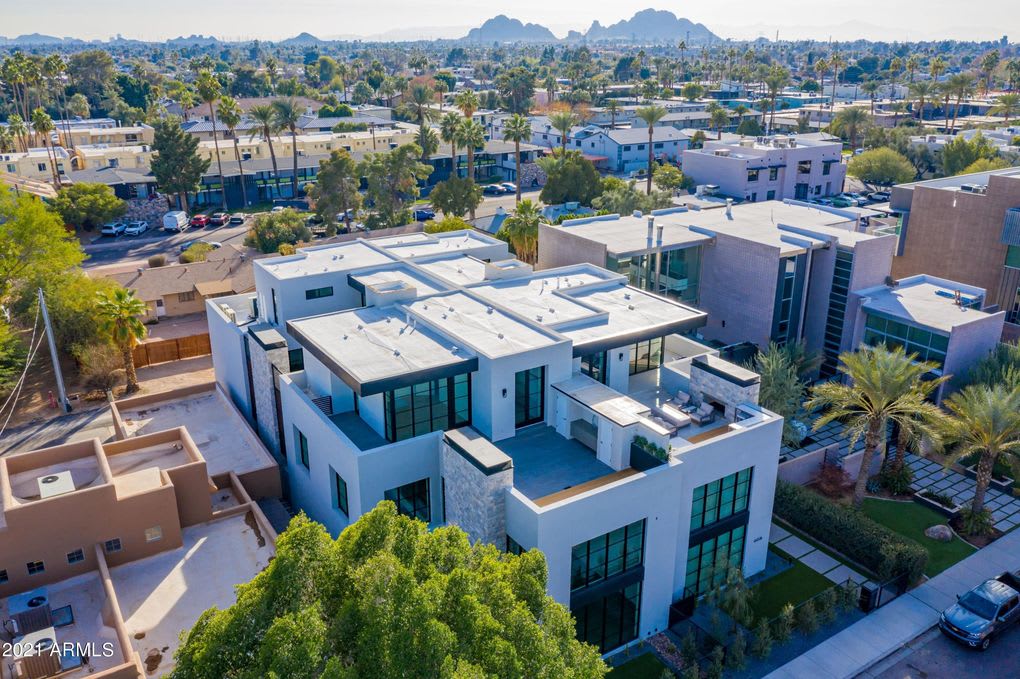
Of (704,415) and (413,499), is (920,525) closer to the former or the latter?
(704,415)

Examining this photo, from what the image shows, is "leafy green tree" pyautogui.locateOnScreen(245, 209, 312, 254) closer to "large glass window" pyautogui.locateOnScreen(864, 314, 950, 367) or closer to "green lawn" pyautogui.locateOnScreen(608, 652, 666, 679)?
"large glass window" pyautogui.locateOnScreen(864, 314, 950, 367)

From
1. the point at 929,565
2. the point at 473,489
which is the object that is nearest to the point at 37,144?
the point at 473,489

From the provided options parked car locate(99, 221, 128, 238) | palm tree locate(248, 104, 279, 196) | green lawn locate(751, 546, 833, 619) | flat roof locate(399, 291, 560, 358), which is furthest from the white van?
green lawn locate(751, 546, 833, 619)

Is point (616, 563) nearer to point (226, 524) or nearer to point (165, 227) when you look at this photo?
point (226, 524)

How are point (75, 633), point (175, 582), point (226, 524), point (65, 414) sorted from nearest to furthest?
point (75, 633), point (175, 582), point (226, 524), point (65, 414)

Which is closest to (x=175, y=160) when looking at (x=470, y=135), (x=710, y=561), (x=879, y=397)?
(x=470, y=135)
